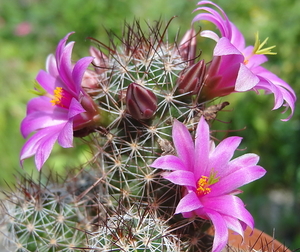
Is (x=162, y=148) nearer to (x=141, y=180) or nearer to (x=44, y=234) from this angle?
(x=141, y=180)

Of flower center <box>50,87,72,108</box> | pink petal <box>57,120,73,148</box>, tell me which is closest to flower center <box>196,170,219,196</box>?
pink petal <box>57,120,73,148</box>

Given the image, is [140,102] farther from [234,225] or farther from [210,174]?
[234,225]

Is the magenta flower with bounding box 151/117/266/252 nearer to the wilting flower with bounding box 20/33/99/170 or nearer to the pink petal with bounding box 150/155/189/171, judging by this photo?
the pink petal with bounding box 150/155/189/171

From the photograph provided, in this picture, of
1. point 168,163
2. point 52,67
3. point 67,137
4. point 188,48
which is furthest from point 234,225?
point 52,67

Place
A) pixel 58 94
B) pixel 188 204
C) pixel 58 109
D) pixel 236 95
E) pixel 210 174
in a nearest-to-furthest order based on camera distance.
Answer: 1. pixel 188 204
2. pixel 210 174
3. pixel 58 94
4. pixel 58 109
5. pixel 236 95

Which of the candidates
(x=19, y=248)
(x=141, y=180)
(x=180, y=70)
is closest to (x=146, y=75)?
(x=180, y=70)

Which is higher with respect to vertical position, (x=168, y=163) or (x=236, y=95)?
(x=168, y=163)
